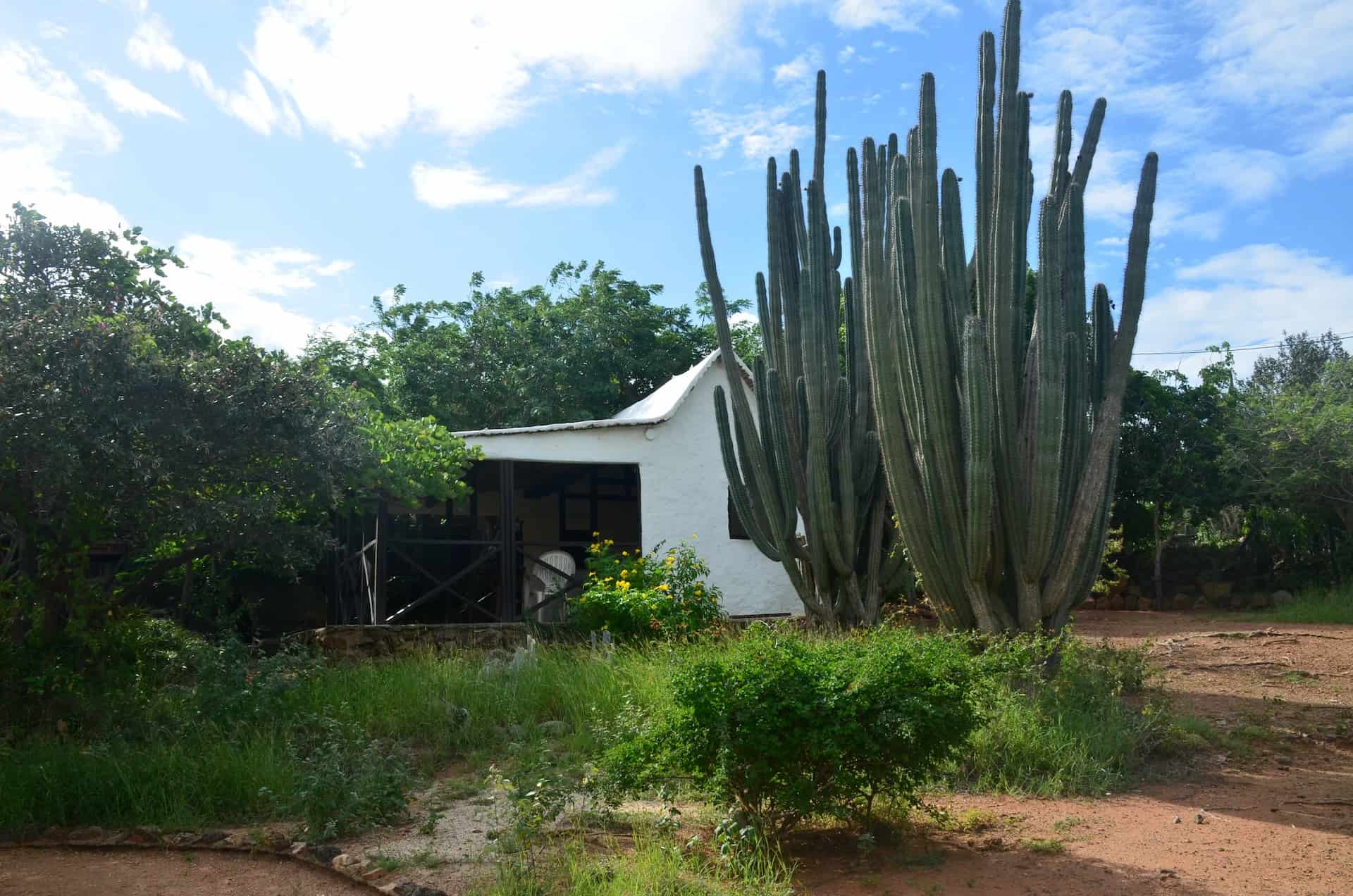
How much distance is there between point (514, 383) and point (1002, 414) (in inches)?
513

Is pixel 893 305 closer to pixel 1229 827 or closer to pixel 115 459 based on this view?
pixel 1229 827

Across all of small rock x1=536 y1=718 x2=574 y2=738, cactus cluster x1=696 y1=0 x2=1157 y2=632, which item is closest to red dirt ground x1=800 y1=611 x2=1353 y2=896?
cactus cluster x1=696 y1=0 x2=1157 y2=632

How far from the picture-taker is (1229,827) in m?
5.46

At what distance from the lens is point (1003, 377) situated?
8.21 meters

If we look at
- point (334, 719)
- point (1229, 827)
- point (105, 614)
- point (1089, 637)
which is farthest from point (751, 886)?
point (1089, 637)

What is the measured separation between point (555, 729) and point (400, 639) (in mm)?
4007

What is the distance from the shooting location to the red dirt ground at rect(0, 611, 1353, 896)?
185 inches

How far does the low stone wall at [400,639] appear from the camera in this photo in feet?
35.7

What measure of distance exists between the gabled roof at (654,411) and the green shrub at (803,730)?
735 centimetres

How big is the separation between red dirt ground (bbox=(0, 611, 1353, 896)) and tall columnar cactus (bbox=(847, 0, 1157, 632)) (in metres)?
1.87

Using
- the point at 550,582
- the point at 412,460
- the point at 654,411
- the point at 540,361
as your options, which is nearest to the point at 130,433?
the point at 412,460

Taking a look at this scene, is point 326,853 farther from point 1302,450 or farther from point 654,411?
point 1302,450

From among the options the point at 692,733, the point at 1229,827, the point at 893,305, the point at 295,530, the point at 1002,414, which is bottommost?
the point at 1229,827

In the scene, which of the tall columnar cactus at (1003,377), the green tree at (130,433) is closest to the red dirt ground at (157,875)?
the green tree at (130,433)
